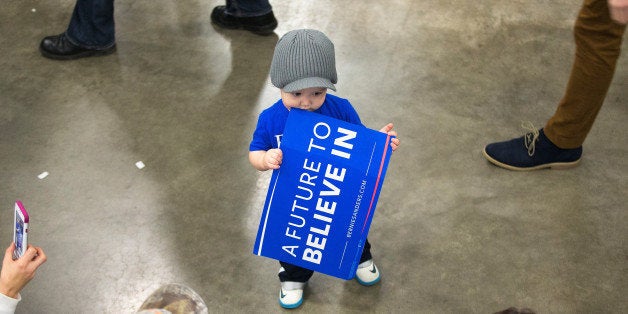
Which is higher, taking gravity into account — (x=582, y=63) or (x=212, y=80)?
(x=582, y=63)

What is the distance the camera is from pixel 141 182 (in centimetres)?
270

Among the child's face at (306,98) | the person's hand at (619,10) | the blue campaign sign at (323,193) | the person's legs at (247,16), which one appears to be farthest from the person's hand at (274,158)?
the person's legs at (247,16)

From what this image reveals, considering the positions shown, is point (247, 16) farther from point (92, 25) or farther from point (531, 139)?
point (531, 139)

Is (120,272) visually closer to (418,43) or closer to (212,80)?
(212,80)

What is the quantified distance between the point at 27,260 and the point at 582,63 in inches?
76.8

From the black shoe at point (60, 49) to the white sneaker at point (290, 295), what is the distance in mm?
1739

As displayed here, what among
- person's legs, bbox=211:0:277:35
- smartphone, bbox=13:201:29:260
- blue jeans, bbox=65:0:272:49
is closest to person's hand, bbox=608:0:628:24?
smartphone, bbox=13:201:29:260

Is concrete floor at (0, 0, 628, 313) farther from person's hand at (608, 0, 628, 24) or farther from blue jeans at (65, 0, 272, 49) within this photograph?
person's hand at (608, 0, 628, 24)

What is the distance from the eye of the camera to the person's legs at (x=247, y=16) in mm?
3389

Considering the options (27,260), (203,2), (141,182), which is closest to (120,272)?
(141,182)

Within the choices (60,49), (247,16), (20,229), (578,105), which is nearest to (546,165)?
(578,105)

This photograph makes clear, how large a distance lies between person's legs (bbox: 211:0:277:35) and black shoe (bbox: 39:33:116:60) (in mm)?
675

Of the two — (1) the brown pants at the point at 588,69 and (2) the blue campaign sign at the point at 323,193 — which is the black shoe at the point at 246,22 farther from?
(2) the blue campaign sign at the point at 323,193

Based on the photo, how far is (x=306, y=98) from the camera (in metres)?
1.80
